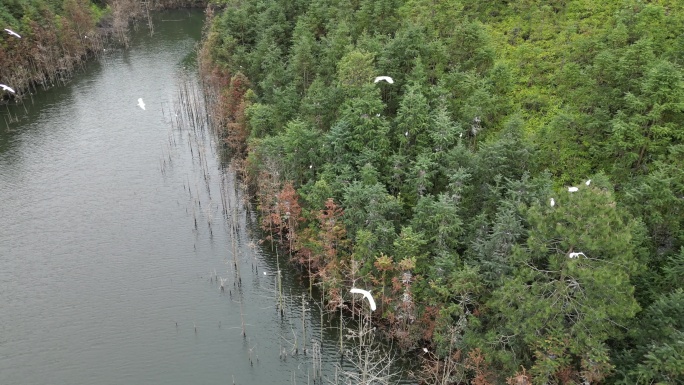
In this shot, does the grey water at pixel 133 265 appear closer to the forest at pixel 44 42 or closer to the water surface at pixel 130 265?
the water surface at pixel 130 265

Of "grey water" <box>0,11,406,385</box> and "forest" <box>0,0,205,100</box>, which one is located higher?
"forest" <box>0,0,205,100</box>

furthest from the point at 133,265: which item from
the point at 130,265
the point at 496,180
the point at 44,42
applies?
the point at 44,42

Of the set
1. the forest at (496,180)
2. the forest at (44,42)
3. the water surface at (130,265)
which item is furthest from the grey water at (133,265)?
the forest at (44,42)

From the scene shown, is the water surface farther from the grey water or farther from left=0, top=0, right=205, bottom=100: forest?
left=0, top=0, right=205, bottom=100: forest

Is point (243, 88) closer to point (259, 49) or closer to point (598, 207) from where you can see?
point (259, 49)

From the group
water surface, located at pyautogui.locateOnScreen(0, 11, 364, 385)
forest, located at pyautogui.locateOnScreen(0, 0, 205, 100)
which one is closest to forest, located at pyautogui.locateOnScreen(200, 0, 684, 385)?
water surface, located at pyautogui.locateOnScreen(0, 11, 364, 385)

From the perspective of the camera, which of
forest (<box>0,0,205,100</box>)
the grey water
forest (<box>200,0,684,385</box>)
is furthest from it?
forest (<box>0,0,205,100</box>)
